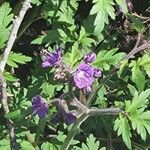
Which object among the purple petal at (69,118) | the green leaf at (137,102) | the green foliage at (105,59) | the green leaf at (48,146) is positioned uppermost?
the green foliage at (105,59)

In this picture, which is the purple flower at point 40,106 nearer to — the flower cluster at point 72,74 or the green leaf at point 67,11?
the flower cluster at point 72,74

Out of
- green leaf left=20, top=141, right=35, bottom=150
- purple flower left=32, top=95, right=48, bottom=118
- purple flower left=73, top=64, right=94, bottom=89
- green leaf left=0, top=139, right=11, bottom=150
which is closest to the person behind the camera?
purple flower left=73, top=64, right=94, bottom=89

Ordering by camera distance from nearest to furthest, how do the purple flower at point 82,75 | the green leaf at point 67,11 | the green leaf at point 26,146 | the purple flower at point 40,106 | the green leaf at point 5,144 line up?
the purple flower at point 82,75 < the purple flower at point 40,106 < the green leaf at point 26,146 < the green leaf at point 5,144 < the green leaf at point 67,11

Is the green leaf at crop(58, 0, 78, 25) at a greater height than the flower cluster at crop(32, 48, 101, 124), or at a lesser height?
greater

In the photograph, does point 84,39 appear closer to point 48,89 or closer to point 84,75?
point 48,89

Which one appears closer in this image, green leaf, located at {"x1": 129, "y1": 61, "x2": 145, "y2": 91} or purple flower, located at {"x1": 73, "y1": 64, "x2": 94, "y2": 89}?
purple flower, located at {"x1": 73, "y1": 64, "x2": 94, "y2": 89}

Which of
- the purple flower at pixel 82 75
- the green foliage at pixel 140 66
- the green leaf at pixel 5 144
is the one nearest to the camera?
the purple flower at pixel 82 75

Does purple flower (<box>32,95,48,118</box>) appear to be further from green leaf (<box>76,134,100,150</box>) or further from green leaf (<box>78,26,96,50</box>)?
green leaf (<box>78,26,96,50</box>)

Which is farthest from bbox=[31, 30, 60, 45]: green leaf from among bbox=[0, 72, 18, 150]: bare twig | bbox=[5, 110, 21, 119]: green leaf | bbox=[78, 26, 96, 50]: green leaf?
bbox=[5, 110, 21, 119]: green leaf

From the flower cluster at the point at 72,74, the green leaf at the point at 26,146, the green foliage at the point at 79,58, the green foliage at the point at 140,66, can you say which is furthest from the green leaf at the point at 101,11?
the green leaf at the point at 26,146
